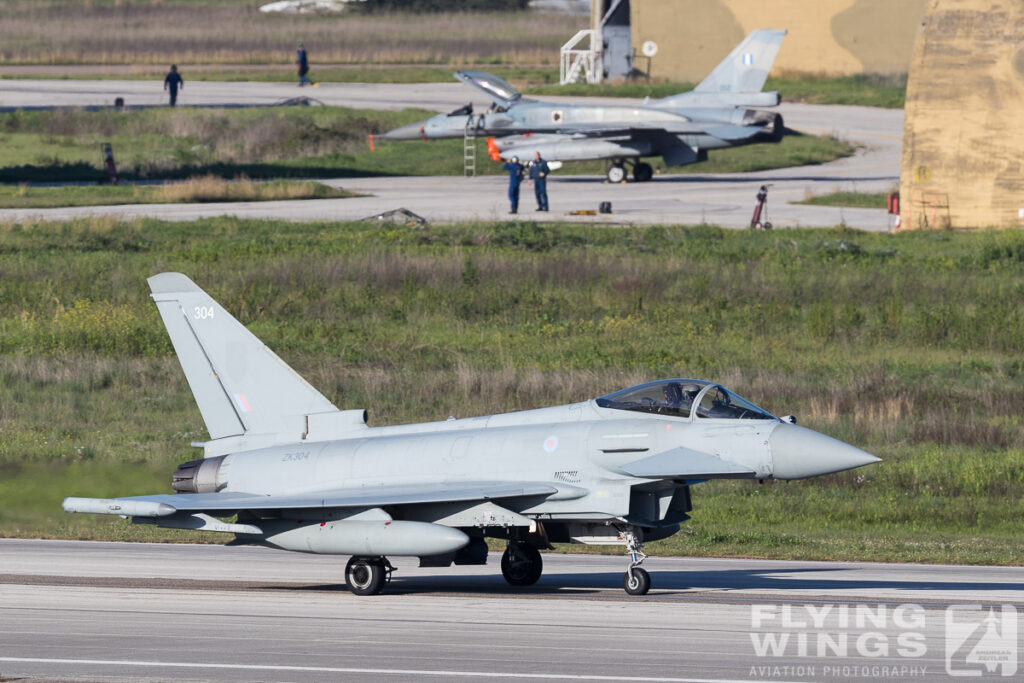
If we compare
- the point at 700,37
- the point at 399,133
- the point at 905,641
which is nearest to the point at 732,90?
the point at 399,133

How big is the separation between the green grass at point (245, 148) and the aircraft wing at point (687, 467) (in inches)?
1666

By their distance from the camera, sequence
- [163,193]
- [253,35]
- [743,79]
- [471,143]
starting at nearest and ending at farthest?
[163,193] → [743,79] → [471,143] → [253,35]

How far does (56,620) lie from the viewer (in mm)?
14094

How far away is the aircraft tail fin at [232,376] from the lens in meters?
16.4

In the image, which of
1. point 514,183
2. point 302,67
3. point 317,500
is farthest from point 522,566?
point 302,67

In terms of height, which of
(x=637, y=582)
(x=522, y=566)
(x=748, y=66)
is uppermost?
(x=748, y=66)

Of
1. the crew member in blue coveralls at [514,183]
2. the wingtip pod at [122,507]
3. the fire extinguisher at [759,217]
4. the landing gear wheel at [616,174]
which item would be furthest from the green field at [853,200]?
the wingtip pod at [122,507]

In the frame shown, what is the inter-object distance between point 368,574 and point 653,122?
3791cm

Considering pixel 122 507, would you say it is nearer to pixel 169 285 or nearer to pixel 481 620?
pixel 169 285

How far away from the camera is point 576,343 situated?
3148cm

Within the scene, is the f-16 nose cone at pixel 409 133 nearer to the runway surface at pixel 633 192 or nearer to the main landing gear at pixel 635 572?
the runway surface at pixel 633 192

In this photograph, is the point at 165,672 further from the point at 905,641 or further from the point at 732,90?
the point at 732,90

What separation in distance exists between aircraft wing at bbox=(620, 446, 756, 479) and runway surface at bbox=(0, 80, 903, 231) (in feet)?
97.7

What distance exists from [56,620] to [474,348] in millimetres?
17952
